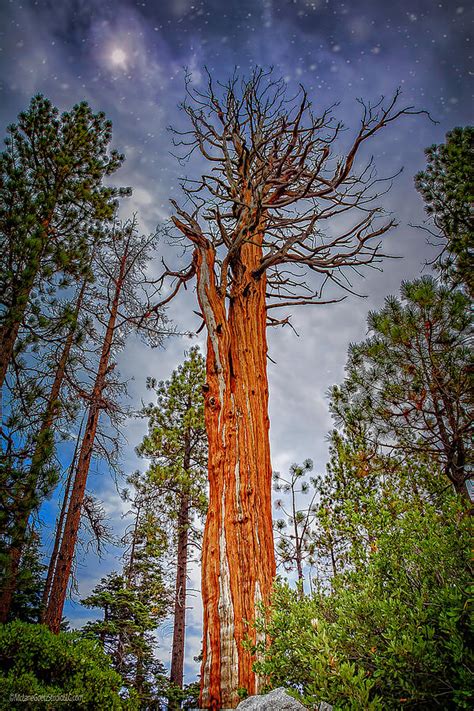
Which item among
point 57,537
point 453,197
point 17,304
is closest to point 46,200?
point 17,304

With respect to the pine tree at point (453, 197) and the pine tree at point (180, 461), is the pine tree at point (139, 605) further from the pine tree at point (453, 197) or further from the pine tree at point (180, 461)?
the pine tree at point (453, 197)

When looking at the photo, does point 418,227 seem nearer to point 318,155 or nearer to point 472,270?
point 472,270

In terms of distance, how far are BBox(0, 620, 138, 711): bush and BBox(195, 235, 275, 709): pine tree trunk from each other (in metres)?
2.65

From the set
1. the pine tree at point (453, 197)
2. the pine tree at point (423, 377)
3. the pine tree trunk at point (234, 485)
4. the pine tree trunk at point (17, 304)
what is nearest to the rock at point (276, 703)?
the pine tree trunk at point (234, 485)

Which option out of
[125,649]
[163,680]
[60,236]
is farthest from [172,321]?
[163,680]

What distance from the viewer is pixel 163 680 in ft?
32.8

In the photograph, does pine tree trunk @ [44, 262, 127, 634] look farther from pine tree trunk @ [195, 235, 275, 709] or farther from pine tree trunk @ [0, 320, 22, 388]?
pine tree trunk @ [195, 235, 275, 709]

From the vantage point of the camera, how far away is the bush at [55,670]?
449 centimetres

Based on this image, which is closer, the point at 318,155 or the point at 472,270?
the point at 472,270

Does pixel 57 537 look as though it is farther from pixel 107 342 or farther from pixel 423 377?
pixel 423 377

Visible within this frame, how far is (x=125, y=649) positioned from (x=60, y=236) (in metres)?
9.48

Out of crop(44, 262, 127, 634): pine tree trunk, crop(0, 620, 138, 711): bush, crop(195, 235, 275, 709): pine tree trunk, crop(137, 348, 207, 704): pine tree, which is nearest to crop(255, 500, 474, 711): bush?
crop(195, 235, 275, 709): pine tree trunk

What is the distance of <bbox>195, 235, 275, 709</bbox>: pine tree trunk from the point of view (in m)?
3.07

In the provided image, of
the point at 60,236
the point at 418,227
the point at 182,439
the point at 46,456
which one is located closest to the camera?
the point at 46,456
